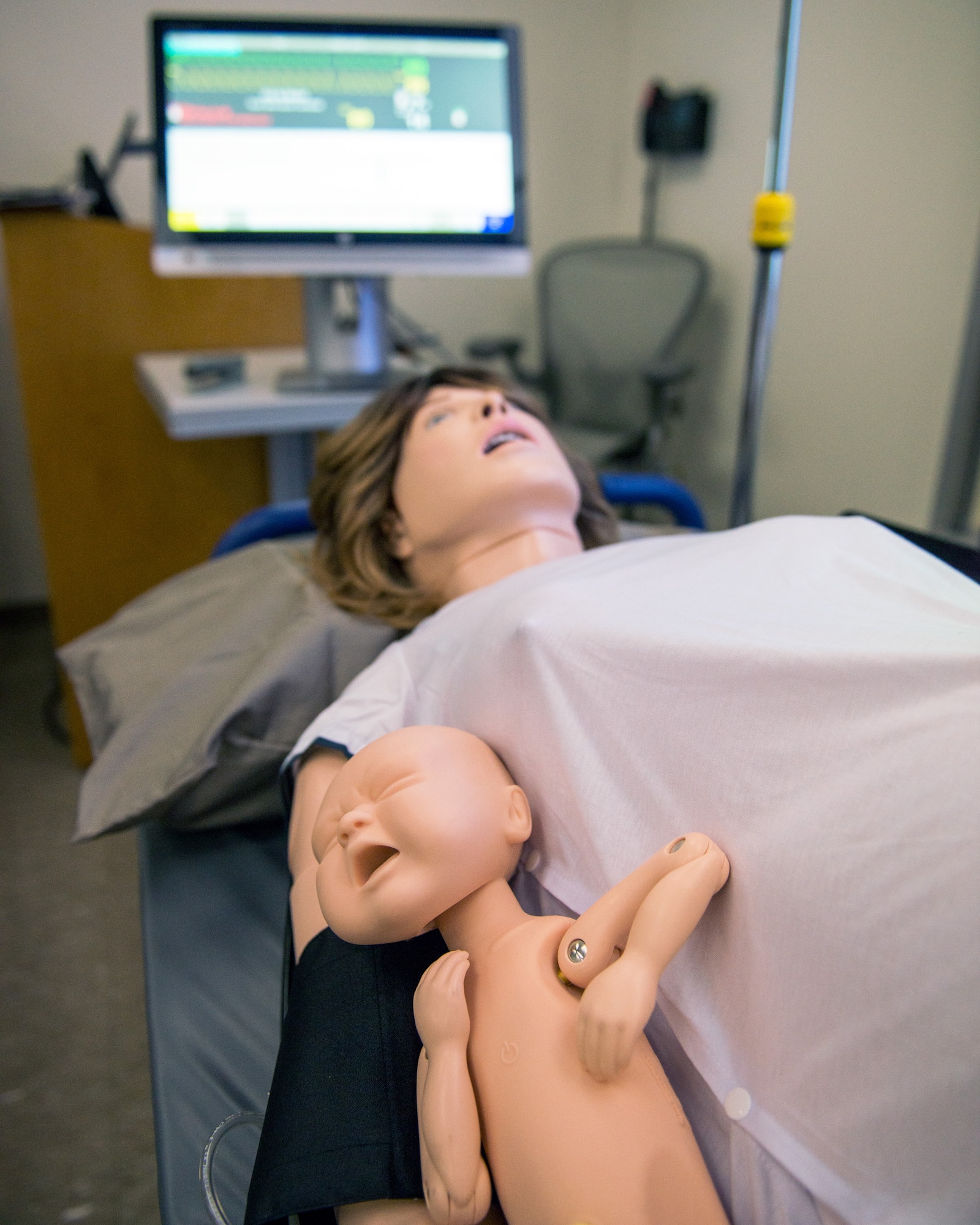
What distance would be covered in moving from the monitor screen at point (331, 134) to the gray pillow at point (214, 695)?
2.48 feet

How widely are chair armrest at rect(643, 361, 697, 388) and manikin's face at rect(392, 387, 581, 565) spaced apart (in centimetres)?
144

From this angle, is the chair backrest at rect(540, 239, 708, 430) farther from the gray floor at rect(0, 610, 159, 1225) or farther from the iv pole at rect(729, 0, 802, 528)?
the gray floor at rect(0, 610, 159, 1225)

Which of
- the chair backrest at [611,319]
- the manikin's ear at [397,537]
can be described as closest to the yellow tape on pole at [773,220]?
the manikin's ear at [397,537]

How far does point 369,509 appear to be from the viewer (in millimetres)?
1073

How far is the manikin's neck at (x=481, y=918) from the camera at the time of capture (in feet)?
2.05

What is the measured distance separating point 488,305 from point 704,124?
907mm

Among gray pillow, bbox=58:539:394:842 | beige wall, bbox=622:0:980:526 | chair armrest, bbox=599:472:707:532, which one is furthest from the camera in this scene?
beige wall, bbox=622:0:980:526

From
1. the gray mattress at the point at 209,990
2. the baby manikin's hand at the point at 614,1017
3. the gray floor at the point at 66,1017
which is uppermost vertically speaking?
the baby manikin's hand at the point at 614,1017

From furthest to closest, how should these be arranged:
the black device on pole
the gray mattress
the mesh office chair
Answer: the black device on pole → the mesh office chair → the gray mattress

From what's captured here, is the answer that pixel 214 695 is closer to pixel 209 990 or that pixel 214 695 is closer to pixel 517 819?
pixel 209 990

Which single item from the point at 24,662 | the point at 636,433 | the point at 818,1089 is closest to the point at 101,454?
the point at 24,662

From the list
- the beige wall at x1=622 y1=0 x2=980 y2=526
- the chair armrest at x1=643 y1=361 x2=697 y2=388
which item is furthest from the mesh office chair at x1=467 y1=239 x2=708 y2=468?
Result: the beige wall at x1=622 y1=0 x2=980 y2=526

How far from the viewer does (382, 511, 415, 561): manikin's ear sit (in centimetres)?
107

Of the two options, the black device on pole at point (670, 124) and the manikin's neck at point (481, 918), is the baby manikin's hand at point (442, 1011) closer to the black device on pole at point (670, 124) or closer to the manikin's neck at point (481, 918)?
the manikin's neck at point (481, 918)
